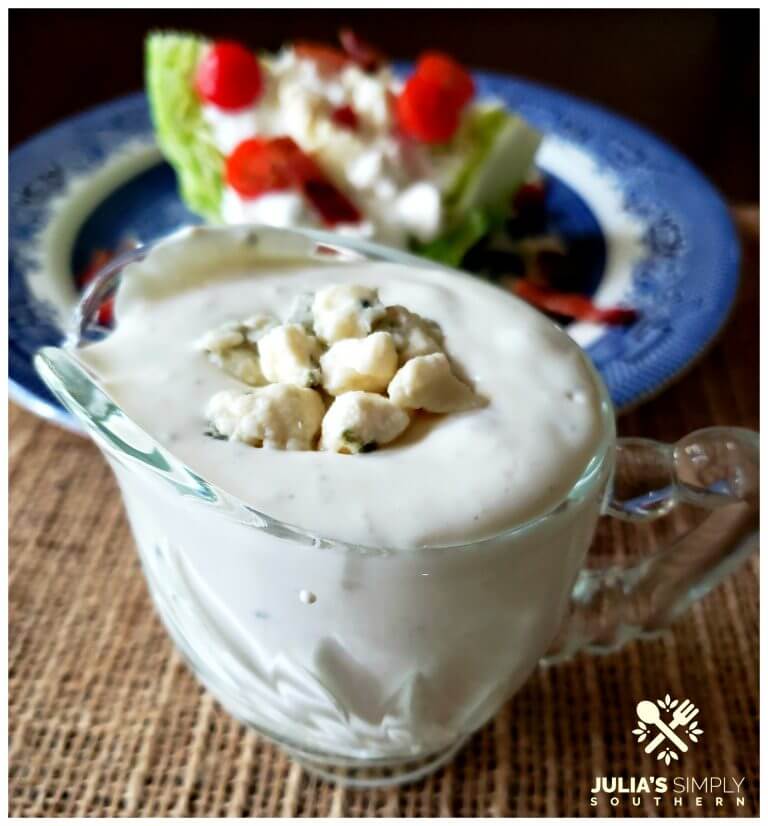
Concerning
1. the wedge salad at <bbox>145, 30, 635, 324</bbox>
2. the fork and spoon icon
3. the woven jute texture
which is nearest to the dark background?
the wedge salad at <bbox>145, 30, 635, 324</bbox>

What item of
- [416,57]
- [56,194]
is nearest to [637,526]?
[56,194]

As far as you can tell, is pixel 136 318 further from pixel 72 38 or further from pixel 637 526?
pixel 72 38

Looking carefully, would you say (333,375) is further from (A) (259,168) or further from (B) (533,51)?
(B) (533,51)

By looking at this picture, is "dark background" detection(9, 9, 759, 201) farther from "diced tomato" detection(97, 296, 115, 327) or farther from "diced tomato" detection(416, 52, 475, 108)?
"diced tomato" detection(97, 296, 115, 327)

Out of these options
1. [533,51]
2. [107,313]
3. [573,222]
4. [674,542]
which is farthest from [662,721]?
[533,51]

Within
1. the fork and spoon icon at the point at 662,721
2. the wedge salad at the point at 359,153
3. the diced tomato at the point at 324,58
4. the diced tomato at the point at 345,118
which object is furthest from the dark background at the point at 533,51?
the fork and spoon icon at the point at 662,721

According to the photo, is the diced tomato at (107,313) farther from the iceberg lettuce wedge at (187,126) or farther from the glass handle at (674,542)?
the iceberg lettuce wedge at (187,126)
